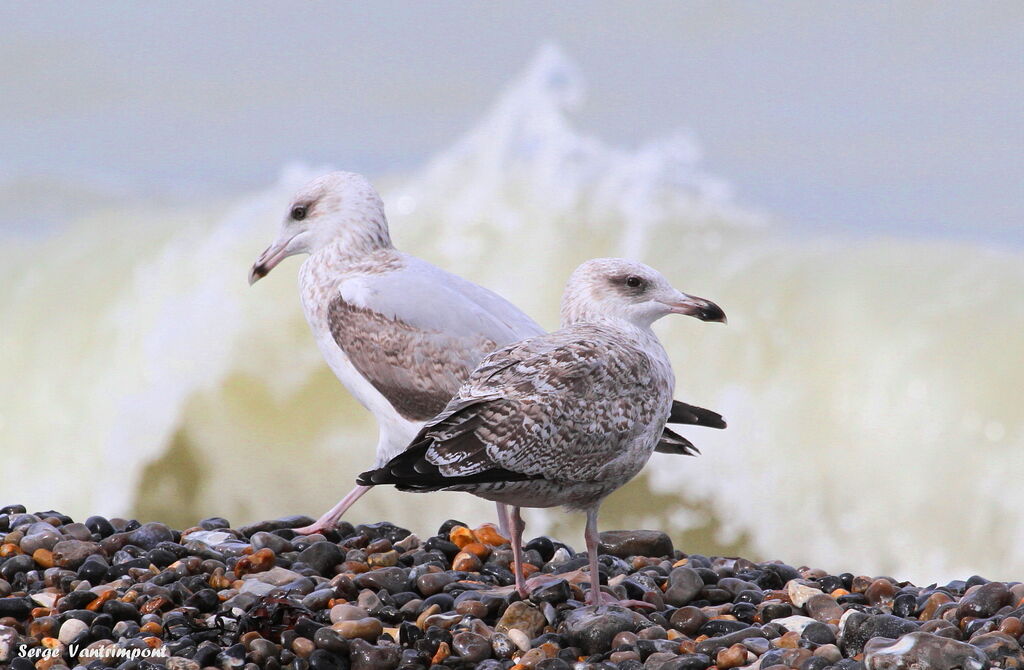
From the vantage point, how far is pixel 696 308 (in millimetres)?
6336

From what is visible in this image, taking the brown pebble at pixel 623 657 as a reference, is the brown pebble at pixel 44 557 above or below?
above

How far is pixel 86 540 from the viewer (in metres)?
7.75

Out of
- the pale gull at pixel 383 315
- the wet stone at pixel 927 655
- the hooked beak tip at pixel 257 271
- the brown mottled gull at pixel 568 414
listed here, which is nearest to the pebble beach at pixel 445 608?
the wet stone at pixel 927 655

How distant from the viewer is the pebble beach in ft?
19.2

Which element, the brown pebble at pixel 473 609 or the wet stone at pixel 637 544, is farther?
the wet stone at pixel 637 544

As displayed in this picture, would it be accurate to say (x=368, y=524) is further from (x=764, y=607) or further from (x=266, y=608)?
(x=764, y=607)

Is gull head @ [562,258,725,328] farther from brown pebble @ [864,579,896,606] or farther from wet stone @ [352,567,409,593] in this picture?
brown pebble @ [864,579,896,606]

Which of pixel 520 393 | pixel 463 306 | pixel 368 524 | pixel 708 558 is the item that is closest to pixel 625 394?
pixel 520 393

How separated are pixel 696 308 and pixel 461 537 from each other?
2069mm

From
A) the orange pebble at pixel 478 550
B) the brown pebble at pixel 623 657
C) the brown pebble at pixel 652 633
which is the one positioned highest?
the orange pebble at pixel 478 550

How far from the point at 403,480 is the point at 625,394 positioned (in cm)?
109

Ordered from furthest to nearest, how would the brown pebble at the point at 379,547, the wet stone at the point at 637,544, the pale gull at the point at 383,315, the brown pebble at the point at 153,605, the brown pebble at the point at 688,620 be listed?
the wet stone at the point at 637,544 → the brown pebble at the point at 379,547 → the pale gull at the point at 383,315 → the brown pebble at the point at 153,605 → the brown pebble at the point at 688,620

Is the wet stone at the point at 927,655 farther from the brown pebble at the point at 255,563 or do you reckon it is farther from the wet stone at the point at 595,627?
the brown pebble at the point at 255,563

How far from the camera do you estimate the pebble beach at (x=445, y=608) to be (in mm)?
5848
